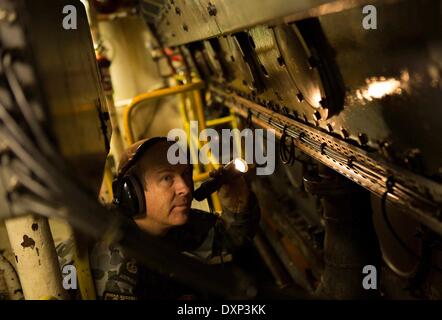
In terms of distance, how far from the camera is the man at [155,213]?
2029 millimetres

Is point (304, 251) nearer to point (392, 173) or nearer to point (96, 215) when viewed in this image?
point (392, 173)

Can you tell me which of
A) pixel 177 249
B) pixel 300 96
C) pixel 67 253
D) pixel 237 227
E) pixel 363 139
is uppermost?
pixel 300 96

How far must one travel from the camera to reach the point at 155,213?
2178 millimetres

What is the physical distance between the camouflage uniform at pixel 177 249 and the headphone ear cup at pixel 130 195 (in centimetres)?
21

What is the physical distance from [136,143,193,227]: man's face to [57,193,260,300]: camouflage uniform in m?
0.22

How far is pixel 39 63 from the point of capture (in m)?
0.97

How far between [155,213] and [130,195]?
0.19 metres

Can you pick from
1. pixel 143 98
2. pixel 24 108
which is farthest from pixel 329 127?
pixel 143 98

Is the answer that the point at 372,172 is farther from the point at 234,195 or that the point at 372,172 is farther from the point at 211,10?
the point at 211,10

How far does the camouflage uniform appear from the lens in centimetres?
201
